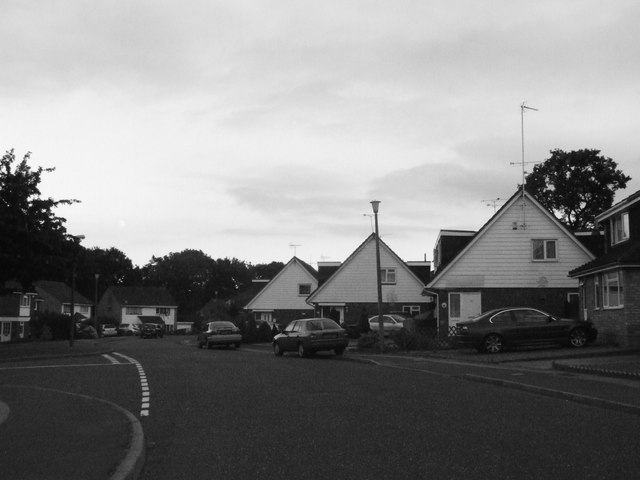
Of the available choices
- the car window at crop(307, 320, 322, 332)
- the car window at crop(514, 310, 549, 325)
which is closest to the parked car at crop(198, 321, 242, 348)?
the car window at crop(307, 320, 322, 332)

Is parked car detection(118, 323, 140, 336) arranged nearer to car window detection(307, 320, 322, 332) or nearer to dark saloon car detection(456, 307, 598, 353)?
car window detection(307, 320, 322, 332)

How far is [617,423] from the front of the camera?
1173 cm

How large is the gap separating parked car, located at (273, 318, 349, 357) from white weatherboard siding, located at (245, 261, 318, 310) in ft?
129

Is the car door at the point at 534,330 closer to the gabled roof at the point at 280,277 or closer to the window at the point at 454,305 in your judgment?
the window at the point at 454,305

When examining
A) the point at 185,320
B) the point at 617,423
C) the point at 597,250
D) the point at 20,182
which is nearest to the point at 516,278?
the point at 597,250

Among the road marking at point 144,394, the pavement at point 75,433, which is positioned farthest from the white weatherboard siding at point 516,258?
the road marking at point 144,394

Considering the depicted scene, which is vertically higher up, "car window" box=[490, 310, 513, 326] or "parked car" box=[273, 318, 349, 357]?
"car window" box=[490, 310, 513, 326]

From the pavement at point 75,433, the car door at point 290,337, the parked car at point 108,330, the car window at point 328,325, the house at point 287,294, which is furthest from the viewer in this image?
the parked car at point 108,330

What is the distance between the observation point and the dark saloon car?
28.8 m

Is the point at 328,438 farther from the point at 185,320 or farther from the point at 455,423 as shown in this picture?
the point at 185,320

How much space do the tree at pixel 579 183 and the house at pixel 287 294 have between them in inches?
829

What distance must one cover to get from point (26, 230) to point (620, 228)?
24.2 metres

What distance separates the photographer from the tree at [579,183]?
61.6 metres

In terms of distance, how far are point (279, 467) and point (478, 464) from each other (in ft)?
6.93
